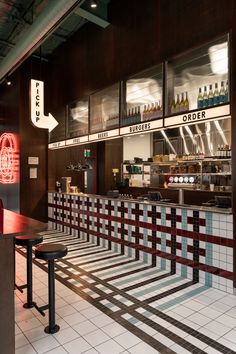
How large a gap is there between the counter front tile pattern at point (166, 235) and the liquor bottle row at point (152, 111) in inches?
54.1

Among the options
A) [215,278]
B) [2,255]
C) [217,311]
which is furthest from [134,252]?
[2,255]

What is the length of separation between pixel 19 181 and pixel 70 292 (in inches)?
165

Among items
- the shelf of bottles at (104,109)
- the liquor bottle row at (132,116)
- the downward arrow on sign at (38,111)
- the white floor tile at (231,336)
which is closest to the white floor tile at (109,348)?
the white floor tile at (231,336)

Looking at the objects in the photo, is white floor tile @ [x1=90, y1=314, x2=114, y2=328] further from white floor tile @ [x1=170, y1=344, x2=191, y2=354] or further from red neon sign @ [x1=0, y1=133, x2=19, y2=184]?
red neon sign @ [x1=0, y1=133, x2=19, y2=184]

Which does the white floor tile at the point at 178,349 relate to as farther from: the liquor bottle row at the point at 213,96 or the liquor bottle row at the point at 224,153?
the liquor bottle row at the point at 224,153

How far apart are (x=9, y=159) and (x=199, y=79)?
5276 mm

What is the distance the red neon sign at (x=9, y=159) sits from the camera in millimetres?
6891

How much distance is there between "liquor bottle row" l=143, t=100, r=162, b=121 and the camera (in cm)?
407

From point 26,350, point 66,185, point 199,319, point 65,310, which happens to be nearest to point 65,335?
point 26,350

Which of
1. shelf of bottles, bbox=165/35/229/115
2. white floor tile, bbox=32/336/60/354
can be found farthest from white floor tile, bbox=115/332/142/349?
shelf of bottles, bbox=165/35/229/115

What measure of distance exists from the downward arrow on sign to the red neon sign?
1.88 meters

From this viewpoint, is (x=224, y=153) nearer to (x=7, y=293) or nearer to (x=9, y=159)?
(x=9, y=159)

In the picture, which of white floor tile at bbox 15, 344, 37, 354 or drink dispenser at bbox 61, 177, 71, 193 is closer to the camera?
white floor tile at bbox 15, 344, 37, 354

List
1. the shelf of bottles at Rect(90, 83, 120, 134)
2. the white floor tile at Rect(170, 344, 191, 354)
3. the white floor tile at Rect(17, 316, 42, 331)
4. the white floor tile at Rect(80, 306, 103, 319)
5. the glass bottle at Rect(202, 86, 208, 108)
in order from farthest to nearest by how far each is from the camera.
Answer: the shelf of bottles at Rect(90, 83, 120, 134) < the glass bottle at Rect(202, 86, 208, 108) < the white floor tile at Rect(80, 306, 103, 319) < the white floor tile at Rect(17, 316, 42, 331) < the white floor tile at Rect(170, 344, 191, 354)
